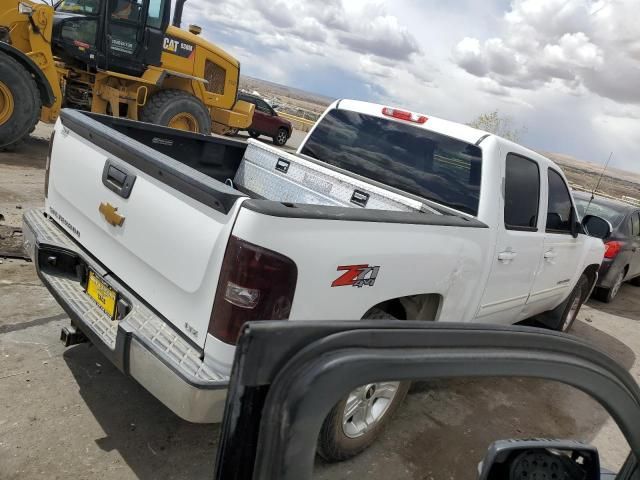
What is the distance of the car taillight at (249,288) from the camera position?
7.12ft

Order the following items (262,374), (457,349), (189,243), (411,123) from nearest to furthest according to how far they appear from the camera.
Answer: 1. (262,374)
2. (457,349)
3. (189,243)
4. (411,123)

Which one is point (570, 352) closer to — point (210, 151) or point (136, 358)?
point (136, 358)

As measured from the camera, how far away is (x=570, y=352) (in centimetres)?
136

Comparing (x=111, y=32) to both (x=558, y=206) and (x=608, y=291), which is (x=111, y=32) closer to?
(x=558, y=206)

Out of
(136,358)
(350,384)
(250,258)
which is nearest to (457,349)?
(350,384)

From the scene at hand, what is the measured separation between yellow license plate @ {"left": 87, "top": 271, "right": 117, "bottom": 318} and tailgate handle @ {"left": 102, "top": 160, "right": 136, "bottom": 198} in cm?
52

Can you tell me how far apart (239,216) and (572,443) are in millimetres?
1435

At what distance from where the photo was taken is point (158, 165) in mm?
2535

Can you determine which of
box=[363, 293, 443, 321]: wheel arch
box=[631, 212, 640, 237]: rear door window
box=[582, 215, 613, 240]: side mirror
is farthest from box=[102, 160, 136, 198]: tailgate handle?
box=[631, 212, 640, 237]: rear door window

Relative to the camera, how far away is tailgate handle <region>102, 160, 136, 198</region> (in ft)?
8.87

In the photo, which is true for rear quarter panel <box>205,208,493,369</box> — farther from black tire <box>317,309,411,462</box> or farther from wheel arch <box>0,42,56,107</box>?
wheel arch <box>0,42,56,107</box>

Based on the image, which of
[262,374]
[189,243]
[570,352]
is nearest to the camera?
[262,374]

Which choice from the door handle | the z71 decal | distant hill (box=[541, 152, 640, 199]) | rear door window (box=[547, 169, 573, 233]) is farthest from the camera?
distant hill (box=[541, 152, 640, 199])

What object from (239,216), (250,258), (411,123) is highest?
(411,123)
